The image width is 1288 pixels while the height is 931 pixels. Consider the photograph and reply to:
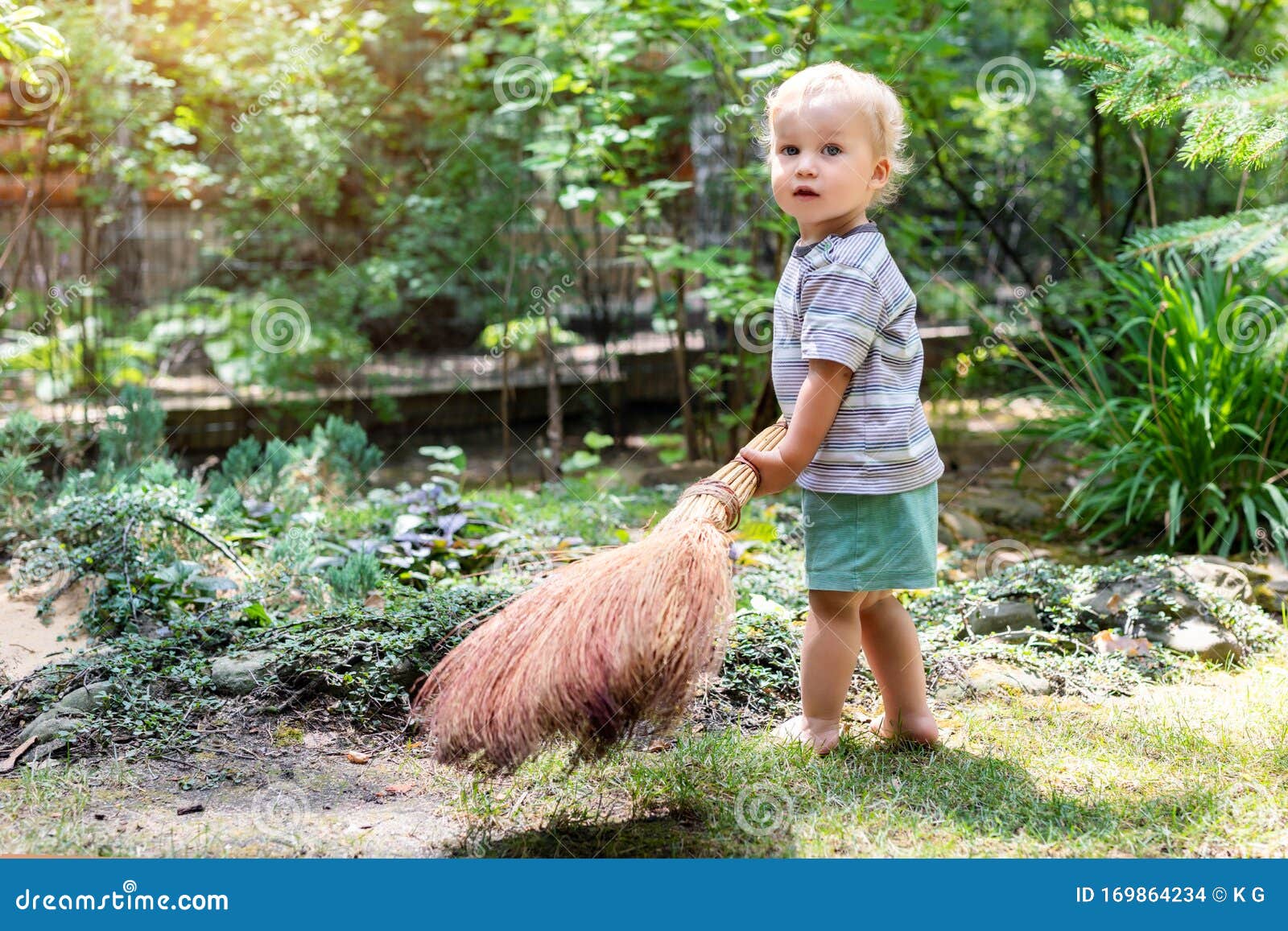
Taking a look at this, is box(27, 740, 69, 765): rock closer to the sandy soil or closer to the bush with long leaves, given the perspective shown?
the sandy soil

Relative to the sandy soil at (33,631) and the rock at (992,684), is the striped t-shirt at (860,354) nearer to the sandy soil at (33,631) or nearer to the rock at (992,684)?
the rock at (992,684)

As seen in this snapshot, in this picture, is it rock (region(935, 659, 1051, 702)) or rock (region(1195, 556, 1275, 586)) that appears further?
rock (region(1195, 556, 1275, 586))

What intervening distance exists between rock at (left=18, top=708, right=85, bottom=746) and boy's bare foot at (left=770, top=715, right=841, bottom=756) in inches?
61.8

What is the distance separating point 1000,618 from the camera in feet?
11.1

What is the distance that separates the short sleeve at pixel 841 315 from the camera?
2281 mm

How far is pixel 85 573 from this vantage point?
3.34 m

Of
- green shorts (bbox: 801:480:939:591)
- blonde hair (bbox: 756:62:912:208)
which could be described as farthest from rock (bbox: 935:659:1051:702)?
blonde hair (bbox: 756:62:912:208)

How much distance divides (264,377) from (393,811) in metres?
4.16

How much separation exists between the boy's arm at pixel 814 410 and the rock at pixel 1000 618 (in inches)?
50.4

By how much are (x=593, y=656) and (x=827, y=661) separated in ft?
2.36

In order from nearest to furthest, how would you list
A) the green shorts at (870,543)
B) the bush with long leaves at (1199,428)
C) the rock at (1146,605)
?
the green shorts at (870,543), the rock at (1146,605), the bush with long leaves at (1199,428)

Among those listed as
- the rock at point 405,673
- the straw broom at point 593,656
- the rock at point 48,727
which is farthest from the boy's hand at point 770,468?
the rock at point 48,727

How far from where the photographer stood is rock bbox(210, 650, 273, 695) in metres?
2.79

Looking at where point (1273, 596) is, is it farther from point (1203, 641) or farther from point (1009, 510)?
point (1009, 510)
